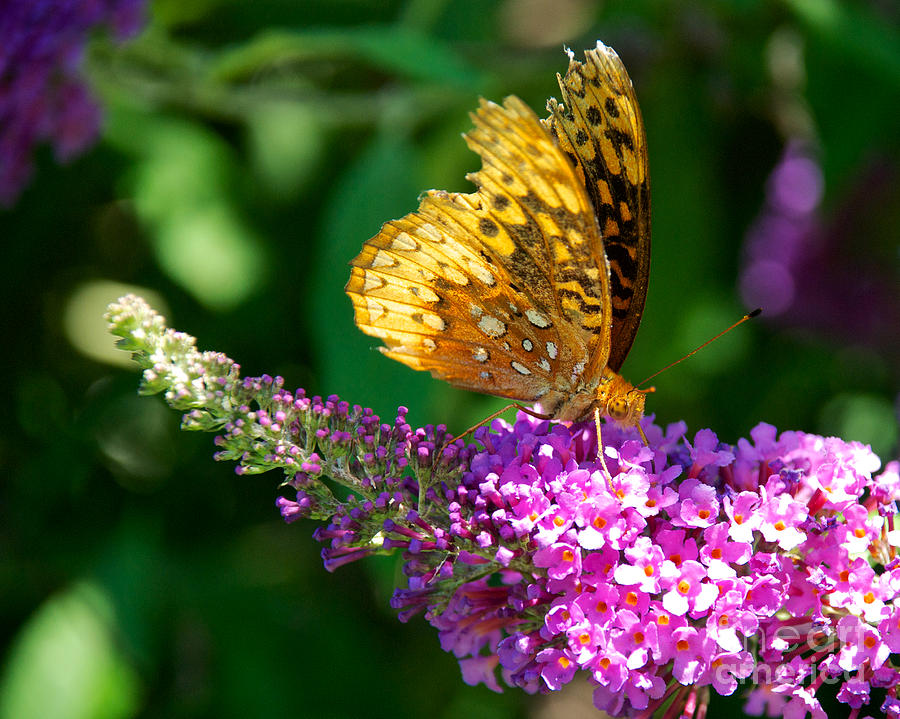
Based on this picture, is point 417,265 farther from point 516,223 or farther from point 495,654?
point 495,654

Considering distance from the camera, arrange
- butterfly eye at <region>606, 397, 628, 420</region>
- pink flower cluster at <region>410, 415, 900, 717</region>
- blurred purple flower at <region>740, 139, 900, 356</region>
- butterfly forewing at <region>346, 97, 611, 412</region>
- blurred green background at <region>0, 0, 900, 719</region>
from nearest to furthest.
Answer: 1. pink flower cluster at <region>410, 415, 900, 717</region>
2. butterfly forewing at <region>346, 97, 611, 412</region>
3. butterfly eye at <region>606, 397, 628, 420</region>
4. blurred green background at <region>0, 0, 900, 719</region>
5. blurred purple flower at <region>740, 139, 900, 356</region>

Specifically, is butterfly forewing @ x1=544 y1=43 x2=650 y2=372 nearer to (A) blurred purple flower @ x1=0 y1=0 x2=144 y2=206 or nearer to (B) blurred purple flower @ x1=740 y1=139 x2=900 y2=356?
(A) blurred purple flower @ x1=0 y1=0 x2=144 y2=206

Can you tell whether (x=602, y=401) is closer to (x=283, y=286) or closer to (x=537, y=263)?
(x=537, y=263)

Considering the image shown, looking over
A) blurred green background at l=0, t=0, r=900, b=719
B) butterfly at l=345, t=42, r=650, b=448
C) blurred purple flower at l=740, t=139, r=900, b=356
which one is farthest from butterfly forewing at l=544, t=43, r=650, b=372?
blurred purple flower at l=740, t=139, r=900, b=356

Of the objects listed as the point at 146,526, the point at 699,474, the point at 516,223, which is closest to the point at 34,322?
the point at 146,526

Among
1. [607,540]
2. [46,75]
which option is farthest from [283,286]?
[607,540]

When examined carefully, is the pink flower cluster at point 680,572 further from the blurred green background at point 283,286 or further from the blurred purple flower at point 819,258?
the blurred purple flower at point 819,258

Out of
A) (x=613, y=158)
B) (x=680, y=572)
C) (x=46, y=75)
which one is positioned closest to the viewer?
(x=680, y=572)
